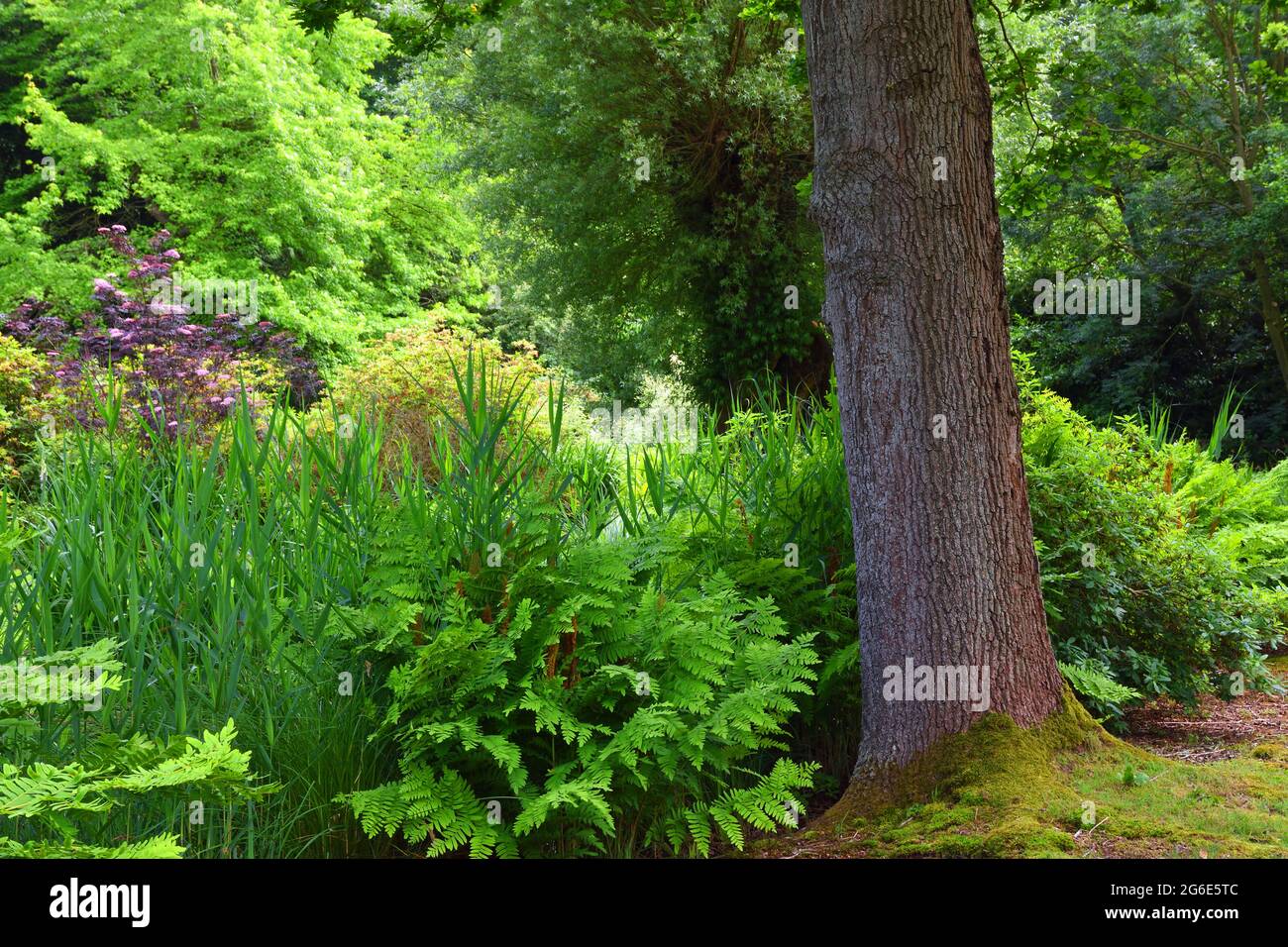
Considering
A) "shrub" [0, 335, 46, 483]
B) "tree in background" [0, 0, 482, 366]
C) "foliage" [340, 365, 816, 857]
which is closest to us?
"foliage" [340, 365, 816, 857]

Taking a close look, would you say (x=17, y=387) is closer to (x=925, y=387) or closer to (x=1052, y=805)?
(x=925, y=387)

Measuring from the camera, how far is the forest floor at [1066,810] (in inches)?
118

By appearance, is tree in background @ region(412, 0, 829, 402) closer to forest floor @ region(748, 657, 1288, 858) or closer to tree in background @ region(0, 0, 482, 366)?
tree in background @ region(0, 0, 482, 366)

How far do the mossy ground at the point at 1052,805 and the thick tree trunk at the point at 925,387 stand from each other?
0.39 feet

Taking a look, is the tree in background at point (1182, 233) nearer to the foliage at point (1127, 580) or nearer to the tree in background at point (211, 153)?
the tree in background at point (211, 153)

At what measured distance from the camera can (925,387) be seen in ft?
11.7

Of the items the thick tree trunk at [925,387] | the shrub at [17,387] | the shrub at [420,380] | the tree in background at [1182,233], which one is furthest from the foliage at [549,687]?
the tree in background at [1182,233]

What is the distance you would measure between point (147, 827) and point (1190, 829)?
118 inches

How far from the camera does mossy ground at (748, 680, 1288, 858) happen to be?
9.86 ft

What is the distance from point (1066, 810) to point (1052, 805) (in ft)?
0.18

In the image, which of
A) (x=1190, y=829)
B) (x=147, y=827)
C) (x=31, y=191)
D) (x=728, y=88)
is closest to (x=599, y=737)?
(x=147, y=827)

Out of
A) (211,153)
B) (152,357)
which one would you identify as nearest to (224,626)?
(152,357)

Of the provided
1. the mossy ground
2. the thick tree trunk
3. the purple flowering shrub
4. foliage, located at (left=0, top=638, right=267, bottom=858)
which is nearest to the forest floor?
the mossy ground
